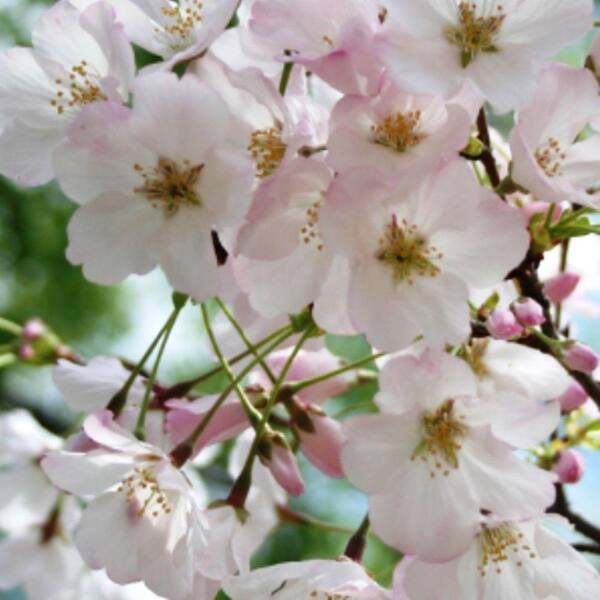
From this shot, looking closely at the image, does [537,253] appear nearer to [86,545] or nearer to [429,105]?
[429,105]

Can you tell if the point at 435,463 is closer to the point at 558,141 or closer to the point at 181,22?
the point at 558,141

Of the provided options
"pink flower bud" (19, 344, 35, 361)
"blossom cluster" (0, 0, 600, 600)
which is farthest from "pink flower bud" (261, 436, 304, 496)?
"pink flower bud" (19, 344, 35, 361)

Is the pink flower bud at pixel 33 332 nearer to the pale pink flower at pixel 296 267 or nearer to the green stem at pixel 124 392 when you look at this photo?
the green stem at pixel 124 392

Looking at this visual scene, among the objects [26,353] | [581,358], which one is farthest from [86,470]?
[26,353]

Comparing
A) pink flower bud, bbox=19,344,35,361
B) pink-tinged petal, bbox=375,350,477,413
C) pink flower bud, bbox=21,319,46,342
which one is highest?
pink-tinged petal, bbox=375,350,477,413

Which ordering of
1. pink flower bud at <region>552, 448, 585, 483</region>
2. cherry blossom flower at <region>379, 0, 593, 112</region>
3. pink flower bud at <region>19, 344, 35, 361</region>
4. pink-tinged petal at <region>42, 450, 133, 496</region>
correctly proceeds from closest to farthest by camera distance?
cherry blossom flower at <region>379, 0, 593, 112</region>
pink-tinged petal at <region>42, 450, 133, 496</region>
pink flower bud at <region>552, 448, 585, 483</region>
pink flower bud at <region>19, 344, 35, 361</region>

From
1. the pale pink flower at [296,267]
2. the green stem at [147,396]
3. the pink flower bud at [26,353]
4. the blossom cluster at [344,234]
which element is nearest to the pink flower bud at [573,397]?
the blossom cluster at [344,234]

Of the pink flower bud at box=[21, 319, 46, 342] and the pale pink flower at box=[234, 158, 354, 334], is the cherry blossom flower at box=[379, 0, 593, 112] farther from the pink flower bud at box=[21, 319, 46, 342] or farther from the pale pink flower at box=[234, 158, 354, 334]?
the pink flower bud at box=[21, 319, 46, 342]
